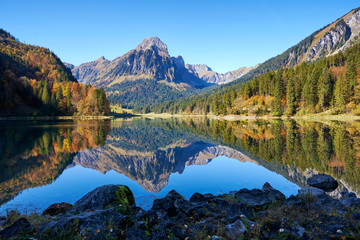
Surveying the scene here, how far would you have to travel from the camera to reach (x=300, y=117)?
84438 millimetres

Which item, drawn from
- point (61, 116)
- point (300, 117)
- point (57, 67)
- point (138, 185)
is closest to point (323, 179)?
point (138, 185)

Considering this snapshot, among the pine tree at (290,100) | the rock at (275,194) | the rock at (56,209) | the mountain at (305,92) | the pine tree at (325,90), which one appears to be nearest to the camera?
the rock at (56,209)

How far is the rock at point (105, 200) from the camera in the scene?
26.2ft

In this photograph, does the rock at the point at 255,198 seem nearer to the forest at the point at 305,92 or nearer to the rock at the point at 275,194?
the rock at the point at 275,194

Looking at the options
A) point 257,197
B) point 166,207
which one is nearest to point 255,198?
point 257,197

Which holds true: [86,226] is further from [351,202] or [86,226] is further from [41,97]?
[41,97]

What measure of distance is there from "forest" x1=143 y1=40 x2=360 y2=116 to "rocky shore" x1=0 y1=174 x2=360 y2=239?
77.4 metres

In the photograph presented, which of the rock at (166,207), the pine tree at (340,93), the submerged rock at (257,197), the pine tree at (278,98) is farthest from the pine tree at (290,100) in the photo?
the rock at (166,207)

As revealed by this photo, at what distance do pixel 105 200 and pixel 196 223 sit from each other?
13.4 feet

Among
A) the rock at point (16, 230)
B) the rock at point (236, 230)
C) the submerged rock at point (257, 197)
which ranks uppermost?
the rock at point (16, 230)

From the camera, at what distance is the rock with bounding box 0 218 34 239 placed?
5234 mm

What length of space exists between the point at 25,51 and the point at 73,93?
89615mm

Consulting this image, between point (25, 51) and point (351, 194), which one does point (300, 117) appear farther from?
point (25, 51)

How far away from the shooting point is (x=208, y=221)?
264 inches
